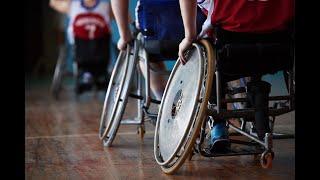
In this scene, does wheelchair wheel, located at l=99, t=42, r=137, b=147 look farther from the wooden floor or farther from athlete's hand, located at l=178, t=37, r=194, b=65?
athlete's hand, located at l=178, t=37, r=194, b=65

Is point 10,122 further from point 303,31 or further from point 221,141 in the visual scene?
point 221,141

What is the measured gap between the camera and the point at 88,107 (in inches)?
171

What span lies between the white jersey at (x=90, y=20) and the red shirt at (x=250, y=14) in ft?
9.04

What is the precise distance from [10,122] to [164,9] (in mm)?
1151

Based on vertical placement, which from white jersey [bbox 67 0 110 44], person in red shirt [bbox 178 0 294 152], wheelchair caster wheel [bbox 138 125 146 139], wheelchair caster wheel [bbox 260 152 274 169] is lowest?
wheelchair caster wheel [bbox 138 125 146 139]

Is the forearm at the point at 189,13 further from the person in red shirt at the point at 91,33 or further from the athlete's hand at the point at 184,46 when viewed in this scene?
the person in red shirt at the point at 91,33

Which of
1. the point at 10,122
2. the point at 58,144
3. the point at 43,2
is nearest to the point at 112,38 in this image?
the point at 58,144

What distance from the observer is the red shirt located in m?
1.85

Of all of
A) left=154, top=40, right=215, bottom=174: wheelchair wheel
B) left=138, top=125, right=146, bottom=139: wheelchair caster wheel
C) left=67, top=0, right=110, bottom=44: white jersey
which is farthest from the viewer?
left=67, top=0, right=110, bottom=44: white jersey

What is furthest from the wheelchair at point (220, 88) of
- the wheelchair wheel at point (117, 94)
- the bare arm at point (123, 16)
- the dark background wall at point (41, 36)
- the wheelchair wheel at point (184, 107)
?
the dark background wall at point (41, 36)

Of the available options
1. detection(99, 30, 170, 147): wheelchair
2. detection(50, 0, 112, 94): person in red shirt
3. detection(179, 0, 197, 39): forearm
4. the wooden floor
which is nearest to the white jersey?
detection(50, 0, 112, 94): person in red shirt

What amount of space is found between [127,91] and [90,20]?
228cm

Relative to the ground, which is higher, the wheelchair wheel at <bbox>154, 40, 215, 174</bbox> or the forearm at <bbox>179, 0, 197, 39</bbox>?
the forearm at <bbox>179, 0, 197, 39</bbox>

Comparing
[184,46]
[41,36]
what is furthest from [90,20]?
[41,36]
